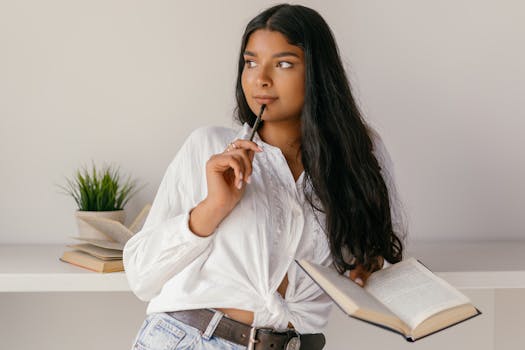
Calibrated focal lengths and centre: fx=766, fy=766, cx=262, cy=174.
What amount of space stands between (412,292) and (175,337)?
17.0 inches

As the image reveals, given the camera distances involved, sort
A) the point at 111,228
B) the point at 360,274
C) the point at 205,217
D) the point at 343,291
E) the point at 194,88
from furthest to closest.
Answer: the point at 194,88 → the point at 111,228 → the point at 360,274 → the point at 205,217 → the point at 343,291

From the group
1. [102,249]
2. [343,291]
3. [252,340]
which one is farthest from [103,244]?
[343,291]

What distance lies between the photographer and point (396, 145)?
2242 mm

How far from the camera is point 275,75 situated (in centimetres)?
144

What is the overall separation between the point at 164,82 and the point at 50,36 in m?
0.34

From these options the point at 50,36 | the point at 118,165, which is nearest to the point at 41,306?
the point at 118,165

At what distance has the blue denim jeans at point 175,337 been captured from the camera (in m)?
1.37

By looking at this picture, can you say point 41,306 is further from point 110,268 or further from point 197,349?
point 197,349

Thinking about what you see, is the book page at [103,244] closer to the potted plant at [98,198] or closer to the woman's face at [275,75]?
the potted plant at [98,198]

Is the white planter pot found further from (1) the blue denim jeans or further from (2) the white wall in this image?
(1) the blue denim jeans

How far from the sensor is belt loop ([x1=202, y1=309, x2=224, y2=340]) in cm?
137

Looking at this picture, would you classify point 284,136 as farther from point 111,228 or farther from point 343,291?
point 111,228

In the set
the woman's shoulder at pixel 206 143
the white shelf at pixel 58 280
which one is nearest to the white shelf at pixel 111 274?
the white shelf at pixel 58 280

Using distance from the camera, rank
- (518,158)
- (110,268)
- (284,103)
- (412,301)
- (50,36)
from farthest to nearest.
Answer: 1. (518,158)
2. (50,36)
3. (110,268)
4. (284,103)
5. (412,301)
